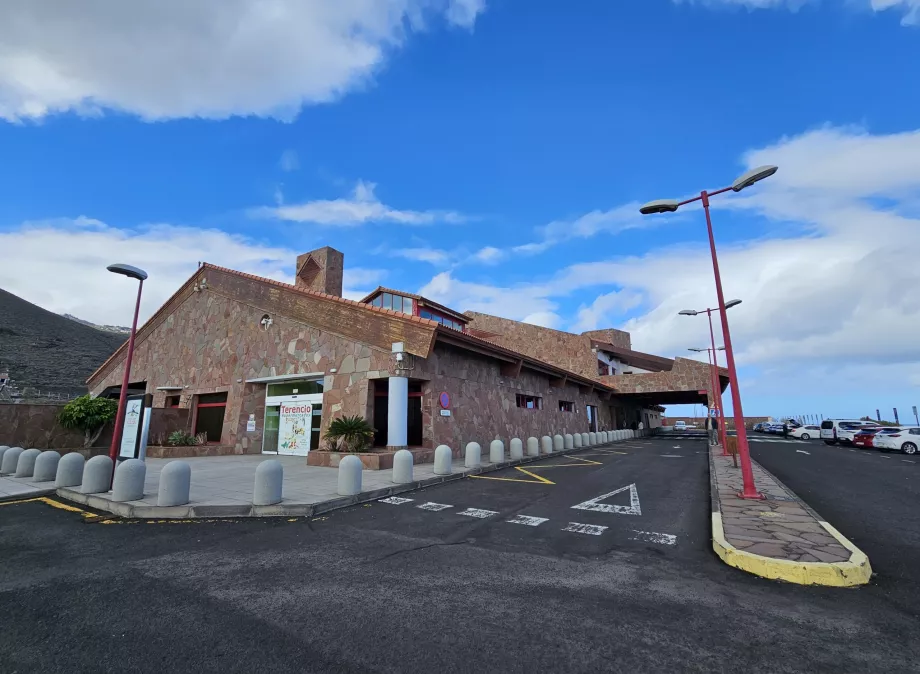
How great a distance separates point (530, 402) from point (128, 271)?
19.1 metres

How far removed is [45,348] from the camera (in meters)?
72.1

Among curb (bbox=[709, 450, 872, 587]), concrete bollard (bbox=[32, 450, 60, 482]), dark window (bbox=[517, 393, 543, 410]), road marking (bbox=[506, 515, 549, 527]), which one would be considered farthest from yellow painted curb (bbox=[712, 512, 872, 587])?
dark window (bbox=[517, 393, 543, 410])

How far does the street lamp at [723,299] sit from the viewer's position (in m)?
8.94

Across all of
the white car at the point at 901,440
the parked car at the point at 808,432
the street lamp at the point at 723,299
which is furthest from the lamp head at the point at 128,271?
the parked car at the point at 808,432

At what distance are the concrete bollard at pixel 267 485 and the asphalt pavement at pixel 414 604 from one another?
3.09 ft

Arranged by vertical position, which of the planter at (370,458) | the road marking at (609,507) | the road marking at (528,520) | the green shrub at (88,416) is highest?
the green shrub at (88,416)

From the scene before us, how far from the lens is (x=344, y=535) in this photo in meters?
6.63

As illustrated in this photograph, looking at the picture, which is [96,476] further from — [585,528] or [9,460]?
[585,528]

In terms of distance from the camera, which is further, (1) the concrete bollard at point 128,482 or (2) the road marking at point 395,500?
(2) the road marking at point 395,500

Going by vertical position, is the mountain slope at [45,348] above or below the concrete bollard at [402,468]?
above

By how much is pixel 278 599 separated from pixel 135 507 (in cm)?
554

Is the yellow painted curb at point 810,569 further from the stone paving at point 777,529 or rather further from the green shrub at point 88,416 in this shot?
the green shrub at point 88,416

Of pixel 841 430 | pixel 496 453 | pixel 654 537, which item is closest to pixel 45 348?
pixel 496 453

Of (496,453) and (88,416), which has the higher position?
(88,416)
